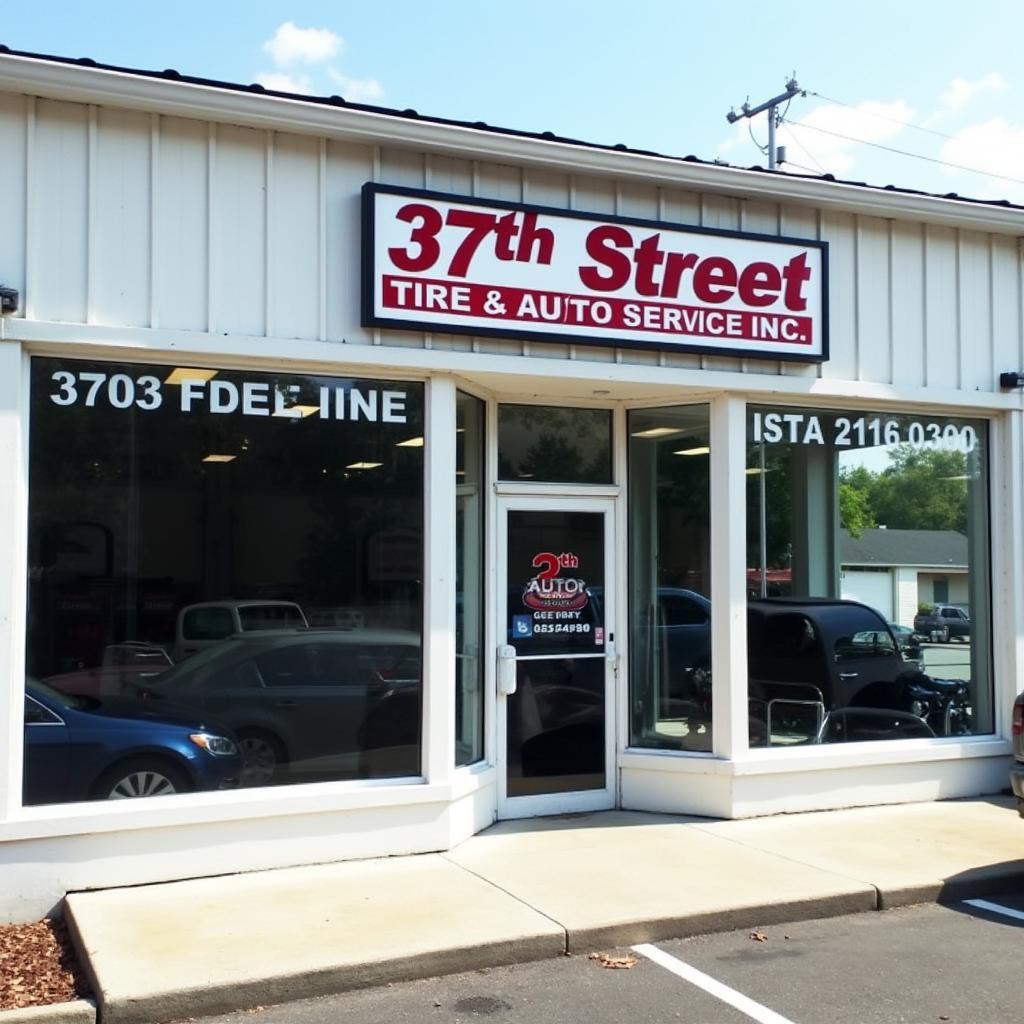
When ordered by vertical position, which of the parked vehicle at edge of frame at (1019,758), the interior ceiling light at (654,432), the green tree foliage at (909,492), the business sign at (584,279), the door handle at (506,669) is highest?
the business sign at (584,279)

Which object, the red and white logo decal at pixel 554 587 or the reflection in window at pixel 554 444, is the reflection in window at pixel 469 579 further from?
the red and white logo decal at pixel 554 587

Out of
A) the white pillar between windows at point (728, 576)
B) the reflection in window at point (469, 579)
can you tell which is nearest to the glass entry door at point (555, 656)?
the reflection in window at point (469, 579)

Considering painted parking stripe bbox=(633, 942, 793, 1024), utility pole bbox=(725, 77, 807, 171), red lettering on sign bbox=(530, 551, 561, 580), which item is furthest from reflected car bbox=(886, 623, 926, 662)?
utility pole bbox=(725, 77, 807, 171)

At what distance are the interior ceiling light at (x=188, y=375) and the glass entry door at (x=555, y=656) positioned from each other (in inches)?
92.0

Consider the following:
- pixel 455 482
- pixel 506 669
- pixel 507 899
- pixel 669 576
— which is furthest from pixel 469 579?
pixel 507 899

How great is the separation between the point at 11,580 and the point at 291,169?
292 cm

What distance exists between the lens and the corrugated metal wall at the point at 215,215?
680 cm

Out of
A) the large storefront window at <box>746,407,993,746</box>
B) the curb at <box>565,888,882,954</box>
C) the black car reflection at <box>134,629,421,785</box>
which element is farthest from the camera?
the large storefront window at <box>746,407,993,746</box>

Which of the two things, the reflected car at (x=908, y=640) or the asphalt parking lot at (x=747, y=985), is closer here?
the asphalt parking lot at (x=747, y=985)

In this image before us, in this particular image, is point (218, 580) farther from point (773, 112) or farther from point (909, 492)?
point (773, 112)

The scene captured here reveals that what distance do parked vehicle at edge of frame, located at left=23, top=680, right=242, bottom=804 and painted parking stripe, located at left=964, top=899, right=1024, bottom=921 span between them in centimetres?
433

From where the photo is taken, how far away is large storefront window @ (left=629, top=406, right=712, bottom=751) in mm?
8883

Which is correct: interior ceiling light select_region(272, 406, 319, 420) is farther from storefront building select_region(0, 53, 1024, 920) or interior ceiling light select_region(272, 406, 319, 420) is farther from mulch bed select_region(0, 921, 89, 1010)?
mulch bed select_region(0, 921, 89, 1010)

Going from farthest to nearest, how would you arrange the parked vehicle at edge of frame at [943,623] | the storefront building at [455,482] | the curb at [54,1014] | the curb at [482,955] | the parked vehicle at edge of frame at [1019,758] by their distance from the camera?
the parked vehicle at edge of frame at [943,623] → the parked vehicle at edge of frame at [1019,758] → the storefront building at [455,482] → the curb at [482,955] → the curb at [54,1014]
